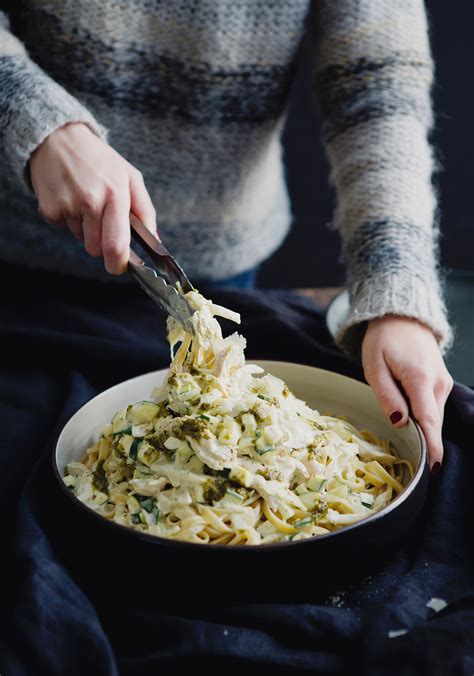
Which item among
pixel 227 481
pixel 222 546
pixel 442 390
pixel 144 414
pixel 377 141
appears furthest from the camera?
pixel 377 141

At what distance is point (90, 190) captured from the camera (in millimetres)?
1094

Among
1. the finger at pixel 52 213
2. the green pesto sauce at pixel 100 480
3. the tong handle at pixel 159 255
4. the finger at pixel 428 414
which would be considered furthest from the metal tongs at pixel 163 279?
the finger at pixel 428 414

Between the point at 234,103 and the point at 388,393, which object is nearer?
the point at 388,393

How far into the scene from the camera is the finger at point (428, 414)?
1.03 meters

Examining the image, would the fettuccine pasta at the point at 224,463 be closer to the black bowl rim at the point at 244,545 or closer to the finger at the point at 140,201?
the black bowl rim at the point at 244,545

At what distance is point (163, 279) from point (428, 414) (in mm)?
414

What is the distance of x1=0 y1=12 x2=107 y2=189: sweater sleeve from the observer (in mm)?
1166

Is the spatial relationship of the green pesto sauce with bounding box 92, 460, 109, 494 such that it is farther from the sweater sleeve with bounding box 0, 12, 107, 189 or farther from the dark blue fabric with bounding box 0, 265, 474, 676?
the sweater sleeve with bounding box 0, 12, 107, 189

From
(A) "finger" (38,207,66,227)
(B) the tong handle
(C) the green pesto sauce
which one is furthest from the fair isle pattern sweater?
(C) the green pesto sauce

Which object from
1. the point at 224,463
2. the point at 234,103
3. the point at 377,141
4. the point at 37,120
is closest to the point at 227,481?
the point at 224,463

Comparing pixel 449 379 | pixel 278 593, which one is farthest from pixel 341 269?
pixel 278 593

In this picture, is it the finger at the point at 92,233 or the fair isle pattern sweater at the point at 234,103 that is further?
the fair isle pattern sweater at the point at 234,103

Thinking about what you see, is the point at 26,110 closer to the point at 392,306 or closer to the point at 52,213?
the point at 52,213

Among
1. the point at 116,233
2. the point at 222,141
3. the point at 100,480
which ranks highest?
the point at 116,233
